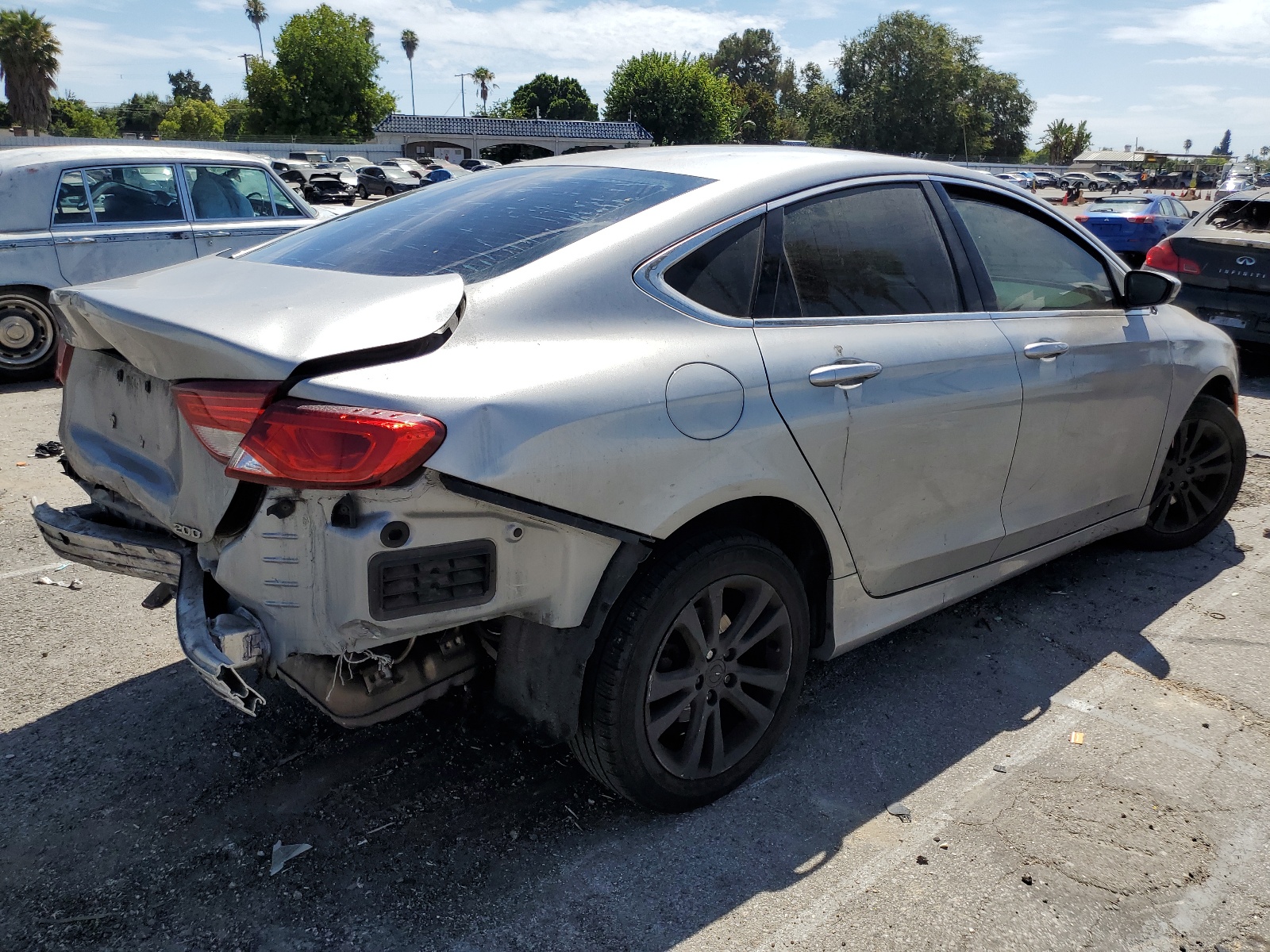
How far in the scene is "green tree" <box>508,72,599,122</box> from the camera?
95.3 metres

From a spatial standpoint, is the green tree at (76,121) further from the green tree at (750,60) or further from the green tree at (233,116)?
the green tree at (750,60)

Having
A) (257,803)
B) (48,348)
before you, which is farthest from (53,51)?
(257,803)

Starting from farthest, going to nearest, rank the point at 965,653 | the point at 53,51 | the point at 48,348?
the point at 53,51 < the point at 48,348 < the point at 965,653

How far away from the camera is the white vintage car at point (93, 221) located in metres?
7.92

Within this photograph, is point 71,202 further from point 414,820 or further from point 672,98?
point 672,98

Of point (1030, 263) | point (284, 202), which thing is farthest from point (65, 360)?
point (284, 202)

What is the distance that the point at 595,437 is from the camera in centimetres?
226

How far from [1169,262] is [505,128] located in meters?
73.2

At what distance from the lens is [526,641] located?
252 cm

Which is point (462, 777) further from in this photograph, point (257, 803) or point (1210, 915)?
point (1210, 915)

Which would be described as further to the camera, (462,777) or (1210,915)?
(462,777)

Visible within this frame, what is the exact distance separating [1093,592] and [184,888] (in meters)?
3.78

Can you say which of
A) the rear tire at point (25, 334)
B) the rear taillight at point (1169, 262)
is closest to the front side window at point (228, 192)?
the rear tire at point (25, 334)

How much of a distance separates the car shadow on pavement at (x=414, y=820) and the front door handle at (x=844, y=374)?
1.19m
